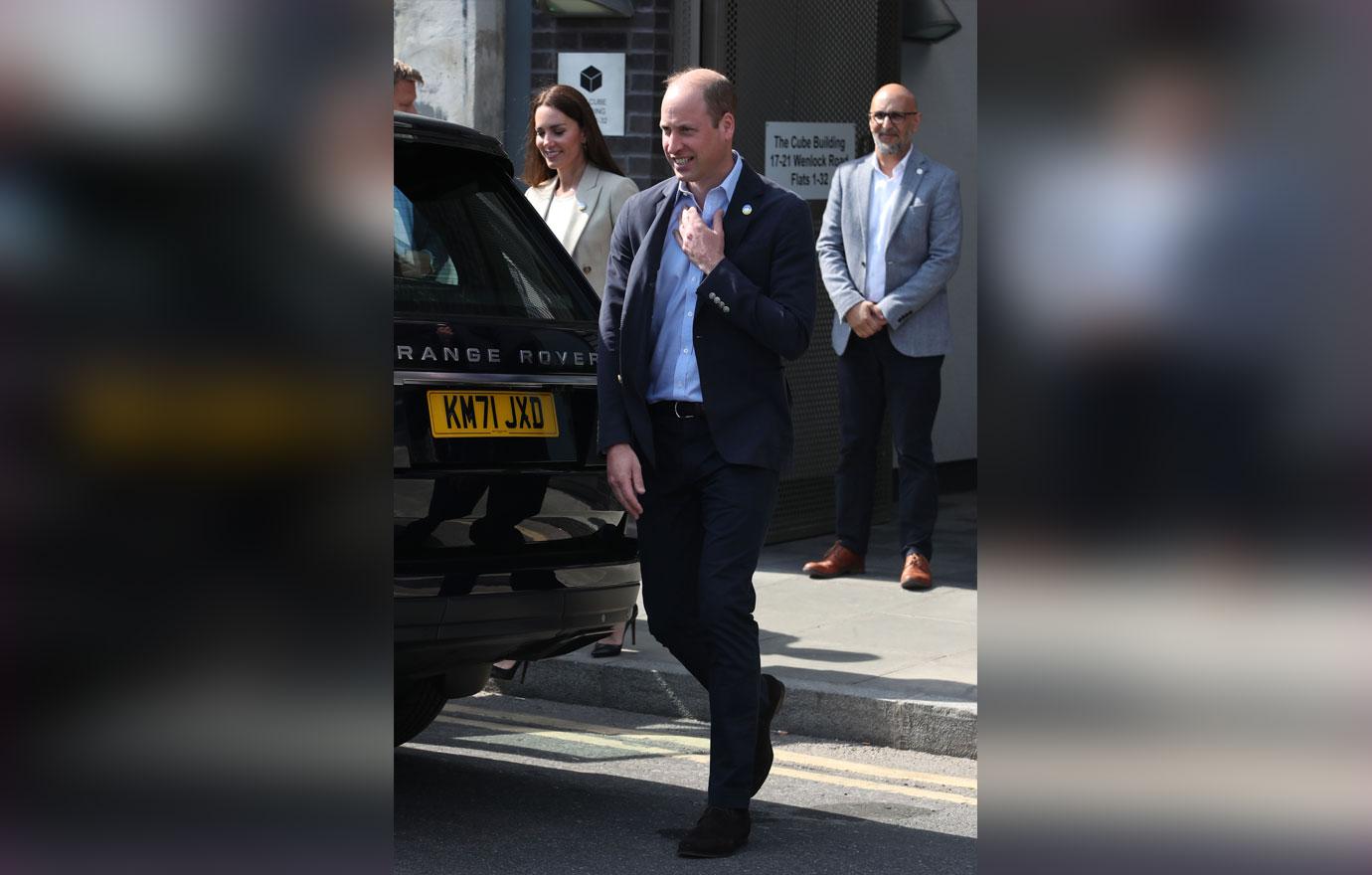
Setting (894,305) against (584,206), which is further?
(894,305)

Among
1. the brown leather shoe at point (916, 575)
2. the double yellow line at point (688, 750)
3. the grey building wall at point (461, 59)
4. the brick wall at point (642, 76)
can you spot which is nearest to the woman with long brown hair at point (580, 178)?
the double yellow line at point (688, 750)

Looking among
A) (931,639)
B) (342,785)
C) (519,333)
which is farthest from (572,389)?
(342,785)

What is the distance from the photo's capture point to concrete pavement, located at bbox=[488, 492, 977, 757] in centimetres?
589

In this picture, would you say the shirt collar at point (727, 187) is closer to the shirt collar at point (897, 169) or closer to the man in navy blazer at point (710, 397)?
the man in navy blazer at point (710, 397)

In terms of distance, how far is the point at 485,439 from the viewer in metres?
4.67

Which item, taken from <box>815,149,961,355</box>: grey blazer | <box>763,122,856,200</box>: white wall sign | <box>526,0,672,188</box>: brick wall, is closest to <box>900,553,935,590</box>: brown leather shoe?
<box>815,149,961,355</box>: grey blazer

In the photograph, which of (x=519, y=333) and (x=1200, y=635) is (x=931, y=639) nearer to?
(x=519, y=333)

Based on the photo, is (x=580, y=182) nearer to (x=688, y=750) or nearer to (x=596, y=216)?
(x=596, y=216)

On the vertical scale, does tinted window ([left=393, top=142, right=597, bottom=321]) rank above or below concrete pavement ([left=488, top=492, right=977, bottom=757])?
above

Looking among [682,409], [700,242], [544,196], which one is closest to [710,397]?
[682,409]

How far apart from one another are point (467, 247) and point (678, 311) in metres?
0.66

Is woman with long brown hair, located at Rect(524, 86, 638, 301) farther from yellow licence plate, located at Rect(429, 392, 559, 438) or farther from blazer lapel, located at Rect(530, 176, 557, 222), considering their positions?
yellow licence plate, located at Rect(429, 392, 559, 438)

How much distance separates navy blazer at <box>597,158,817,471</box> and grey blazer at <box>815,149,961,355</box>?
3.32 metres

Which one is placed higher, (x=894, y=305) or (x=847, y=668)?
(x=894, y=305)
